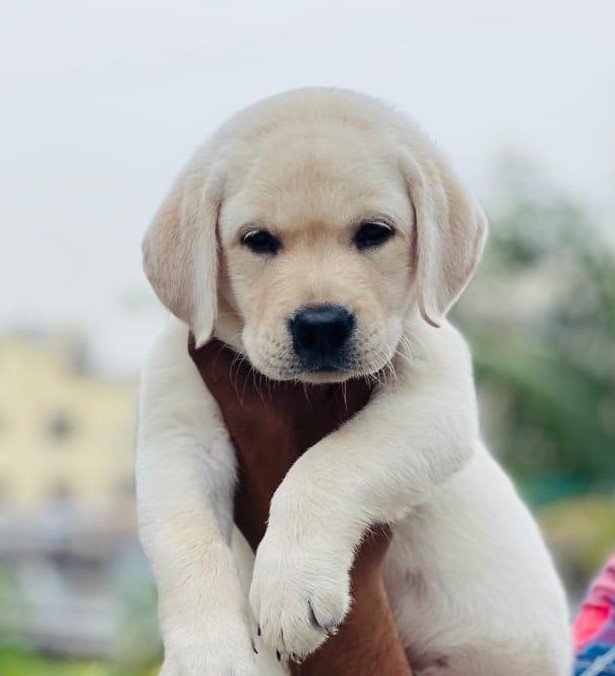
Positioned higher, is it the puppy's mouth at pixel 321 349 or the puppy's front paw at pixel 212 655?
the puppy's mouth at pixel 321 349

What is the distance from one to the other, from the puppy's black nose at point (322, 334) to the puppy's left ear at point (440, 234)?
0.23m

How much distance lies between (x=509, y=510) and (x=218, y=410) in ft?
2.39

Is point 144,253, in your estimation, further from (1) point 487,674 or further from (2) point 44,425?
(2) point 44,425

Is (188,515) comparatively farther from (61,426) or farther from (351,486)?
(61,426)

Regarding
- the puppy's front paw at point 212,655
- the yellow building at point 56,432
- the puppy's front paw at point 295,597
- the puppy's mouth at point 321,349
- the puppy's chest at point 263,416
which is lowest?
the yellow building at point 56,432

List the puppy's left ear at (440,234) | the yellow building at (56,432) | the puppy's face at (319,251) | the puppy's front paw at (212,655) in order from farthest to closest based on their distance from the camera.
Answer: the yellow building at (56,432) → the puppy's left ear at (440,234) → the puppy's face at (319,251) → the puppy's front paw at (212,655)

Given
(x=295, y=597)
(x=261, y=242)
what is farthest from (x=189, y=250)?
(x=295, y=597)

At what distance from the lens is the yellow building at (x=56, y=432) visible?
22.7ft

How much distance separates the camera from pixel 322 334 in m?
2.16

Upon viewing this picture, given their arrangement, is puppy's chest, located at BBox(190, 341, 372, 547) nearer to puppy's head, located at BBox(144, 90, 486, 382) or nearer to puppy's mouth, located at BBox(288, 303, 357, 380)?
puppy's head, located at BBox(144, 90, 486, 382)

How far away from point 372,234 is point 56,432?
5.04m

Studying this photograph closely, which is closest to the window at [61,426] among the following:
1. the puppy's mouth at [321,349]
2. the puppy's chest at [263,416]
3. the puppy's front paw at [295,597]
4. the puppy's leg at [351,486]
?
the puppy's chest at [263,416]

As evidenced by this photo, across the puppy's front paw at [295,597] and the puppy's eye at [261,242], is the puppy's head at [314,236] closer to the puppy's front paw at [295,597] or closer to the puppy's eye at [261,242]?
the puppy's eye at [261,242]

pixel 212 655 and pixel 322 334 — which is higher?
pixel 322 334
